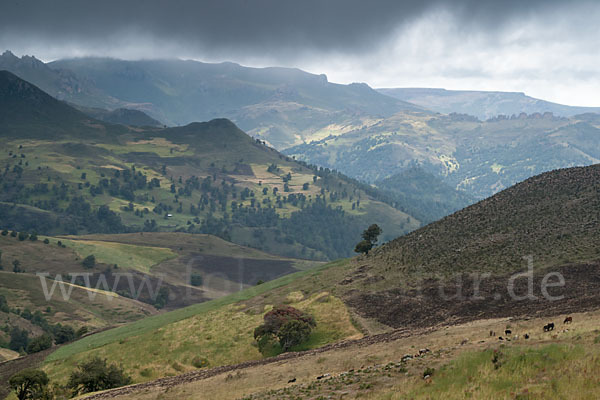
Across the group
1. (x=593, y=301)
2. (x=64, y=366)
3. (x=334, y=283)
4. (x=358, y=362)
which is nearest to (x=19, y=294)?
(x=64, y=366)

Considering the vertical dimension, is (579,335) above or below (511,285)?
above

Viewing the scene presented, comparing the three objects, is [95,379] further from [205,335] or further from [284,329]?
[284,329]

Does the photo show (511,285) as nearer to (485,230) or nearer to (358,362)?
(485,230)

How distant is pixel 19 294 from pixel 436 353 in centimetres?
18434

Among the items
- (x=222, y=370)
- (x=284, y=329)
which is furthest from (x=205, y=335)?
(x=222, y=370)

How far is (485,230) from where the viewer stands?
2896 inches

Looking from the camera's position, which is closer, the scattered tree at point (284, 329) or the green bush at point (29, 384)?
the green bush at point (29, 384)

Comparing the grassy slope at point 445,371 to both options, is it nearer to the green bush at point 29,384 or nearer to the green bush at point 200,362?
the green bush at point 200,362

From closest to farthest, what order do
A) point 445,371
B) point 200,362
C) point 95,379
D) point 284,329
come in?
point 445,371
point 95,379
point 284,329
point 200,362

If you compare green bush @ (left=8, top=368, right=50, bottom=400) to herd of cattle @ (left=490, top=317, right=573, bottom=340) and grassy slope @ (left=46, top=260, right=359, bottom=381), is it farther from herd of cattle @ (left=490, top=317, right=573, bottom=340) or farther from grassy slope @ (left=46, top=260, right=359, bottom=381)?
herd of cattle @ (left=490, top=317, right=573, bottom=340)

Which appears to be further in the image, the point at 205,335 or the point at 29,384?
the point at 205,335

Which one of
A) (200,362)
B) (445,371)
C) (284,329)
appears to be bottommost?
(200,362)

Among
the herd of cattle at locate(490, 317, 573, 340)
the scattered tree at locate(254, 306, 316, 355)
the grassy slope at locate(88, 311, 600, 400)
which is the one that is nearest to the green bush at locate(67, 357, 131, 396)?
the grassy slope at locate(88, 311, 600, 400)

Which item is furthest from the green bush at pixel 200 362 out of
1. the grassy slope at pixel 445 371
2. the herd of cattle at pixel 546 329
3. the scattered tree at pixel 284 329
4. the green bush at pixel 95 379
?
the herd of cattle at pixel 546 329
